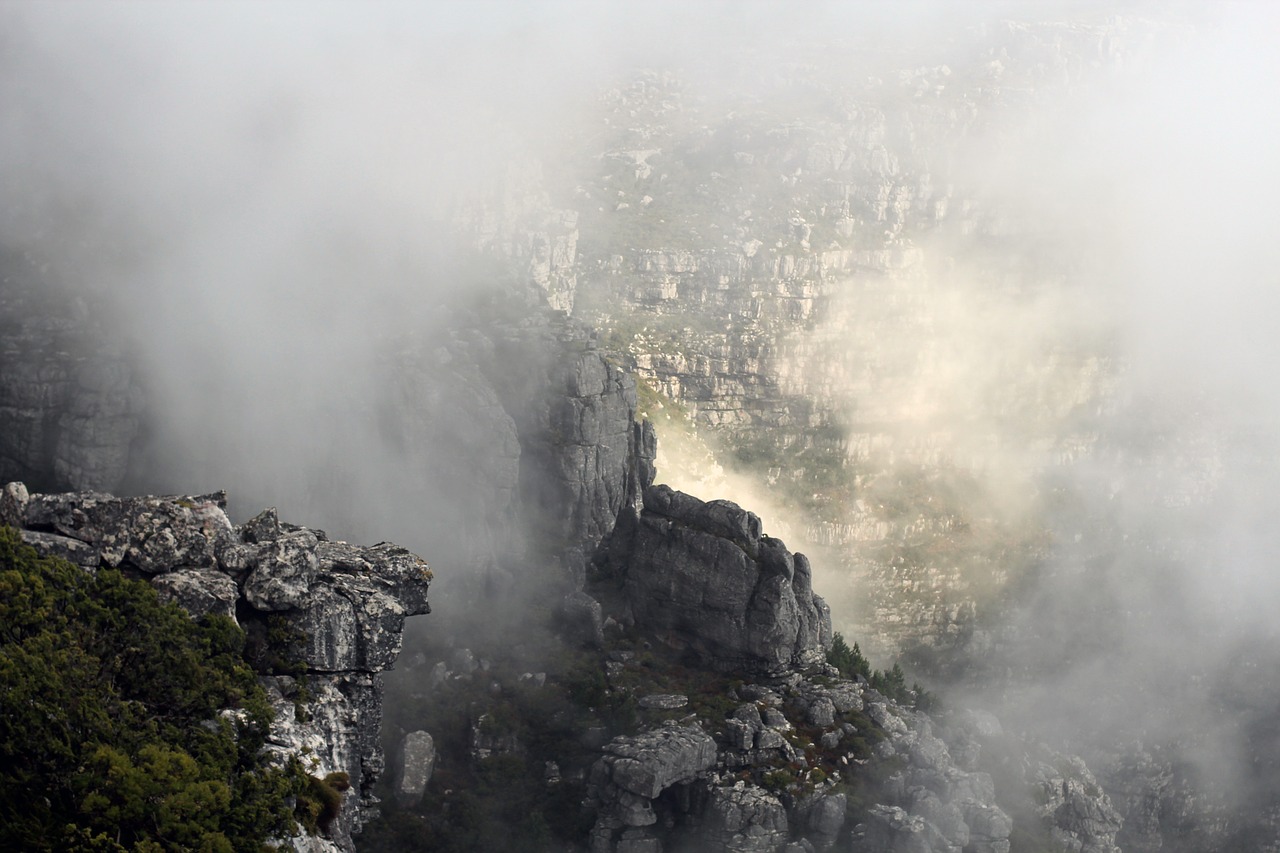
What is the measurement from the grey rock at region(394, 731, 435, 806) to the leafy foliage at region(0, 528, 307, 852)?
195ft

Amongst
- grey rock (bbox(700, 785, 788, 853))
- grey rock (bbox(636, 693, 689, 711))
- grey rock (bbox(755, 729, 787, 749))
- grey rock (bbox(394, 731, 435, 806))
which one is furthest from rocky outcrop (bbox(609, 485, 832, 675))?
grey rock (bbox(394, 731, 435, 806))

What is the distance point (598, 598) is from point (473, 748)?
2972cm

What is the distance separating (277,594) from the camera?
8112cm

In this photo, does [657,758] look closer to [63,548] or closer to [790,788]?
[790,788]

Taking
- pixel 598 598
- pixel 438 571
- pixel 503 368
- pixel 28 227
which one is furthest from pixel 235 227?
pixel 598 598

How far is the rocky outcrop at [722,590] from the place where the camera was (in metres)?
152

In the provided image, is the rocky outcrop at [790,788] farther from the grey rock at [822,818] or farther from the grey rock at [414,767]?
the grey rock at [414,767]

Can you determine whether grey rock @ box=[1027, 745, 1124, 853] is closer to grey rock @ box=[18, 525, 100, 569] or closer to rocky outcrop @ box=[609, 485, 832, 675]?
rocky outcrop @ box=[609, 485, 832, 675]

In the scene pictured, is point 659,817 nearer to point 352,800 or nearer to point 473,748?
point 473,748

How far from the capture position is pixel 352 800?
79.9 m

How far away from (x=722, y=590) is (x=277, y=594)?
80.5m

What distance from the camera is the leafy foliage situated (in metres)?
62.2

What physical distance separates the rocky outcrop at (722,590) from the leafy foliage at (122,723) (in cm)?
8366

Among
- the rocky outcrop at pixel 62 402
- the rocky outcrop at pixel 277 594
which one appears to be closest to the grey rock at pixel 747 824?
the rocky outcrop at pixel 277 594
